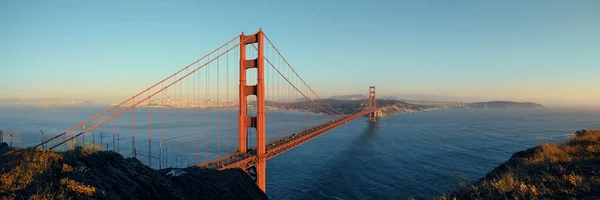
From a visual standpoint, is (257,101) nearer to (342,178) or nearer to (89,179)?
(342,178)

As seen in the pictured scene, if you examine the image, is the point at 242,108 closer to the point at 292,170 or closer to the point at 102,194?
the point at 292,170

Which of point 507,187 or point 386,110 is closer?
point 507,187

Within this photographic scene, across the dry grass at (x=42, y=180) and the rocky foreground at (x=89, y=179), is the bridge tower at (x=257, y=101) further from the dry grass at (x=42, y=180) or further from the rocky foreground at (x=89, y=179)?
the dry grass at (x=42, y=180)

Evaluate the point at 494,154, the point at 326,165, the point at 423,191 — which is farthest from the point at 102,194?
the point at 494,154

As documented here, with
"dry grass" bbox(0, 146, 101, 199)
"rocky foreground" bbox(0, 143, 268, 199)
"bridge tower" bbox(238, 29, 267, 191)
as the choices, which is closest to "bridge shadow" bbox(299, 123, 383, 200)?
"bridge tower" bbox(238, 29, 267, 191)

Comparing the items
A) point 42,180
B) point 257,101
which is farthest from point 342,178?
point 42,180

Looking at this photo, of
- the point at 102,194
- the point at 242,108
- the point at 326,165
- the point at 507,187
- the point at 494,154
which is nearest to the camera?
the point at 507,187

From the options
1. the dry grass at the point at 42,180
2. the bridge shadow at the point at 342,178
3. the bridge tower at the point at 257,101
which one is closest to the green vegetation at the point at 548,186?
the dry grass at the point at 42,180
